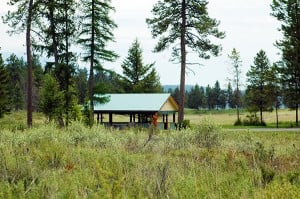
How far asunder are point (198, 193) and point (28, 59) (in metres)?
24.8

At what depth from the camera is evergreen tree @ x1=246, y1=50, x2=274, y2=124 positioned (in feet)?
178

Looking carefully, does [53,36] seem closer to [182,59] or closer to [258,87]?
[182,59]

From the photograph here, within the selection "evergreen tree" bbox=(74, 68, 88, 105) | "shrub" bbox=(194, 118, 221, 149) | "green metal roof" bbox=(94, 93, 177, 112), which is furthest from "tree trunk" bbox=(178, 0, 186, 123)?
"shrub" bbox=(194, 118, 221, 149)

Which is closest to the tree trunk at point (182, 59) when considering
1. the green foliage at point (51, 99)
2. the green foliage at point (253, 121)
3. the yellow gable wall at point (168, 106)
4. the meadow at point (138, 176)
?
A: the yellow gable wall at point (168, 106)

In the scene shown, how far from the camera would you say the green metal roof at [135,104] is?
38.8 meters

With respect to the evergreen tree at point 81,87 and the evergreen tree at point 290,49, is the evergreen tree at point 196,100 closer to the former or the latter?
the evergreen tree at point 81,87

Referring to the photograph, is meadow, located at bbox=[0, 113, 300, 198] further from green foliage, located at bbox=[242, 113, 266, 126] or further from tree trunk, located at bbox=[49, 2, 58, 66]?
green foliage, located at bbox=[242, 113, 266, 126]

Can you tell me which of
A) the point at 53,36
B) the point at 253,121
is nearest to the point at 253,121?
the point at 253,121

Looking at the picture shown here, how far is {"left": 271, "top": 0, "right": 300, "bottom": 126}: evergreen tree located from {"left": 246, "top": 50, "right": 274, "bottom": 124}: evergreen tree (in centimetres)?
593

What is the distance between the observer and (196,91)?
5404 inches

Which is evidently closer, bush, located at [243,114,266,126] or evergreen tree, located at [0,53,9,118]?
bush, located at [243,114,266,126]

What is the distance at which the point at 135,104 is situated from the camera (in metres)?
40.0

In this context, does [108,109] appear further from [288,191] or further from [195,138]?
[288,191]

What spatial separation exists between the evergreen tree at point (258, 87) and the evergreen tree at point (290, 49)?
5.93 metres
